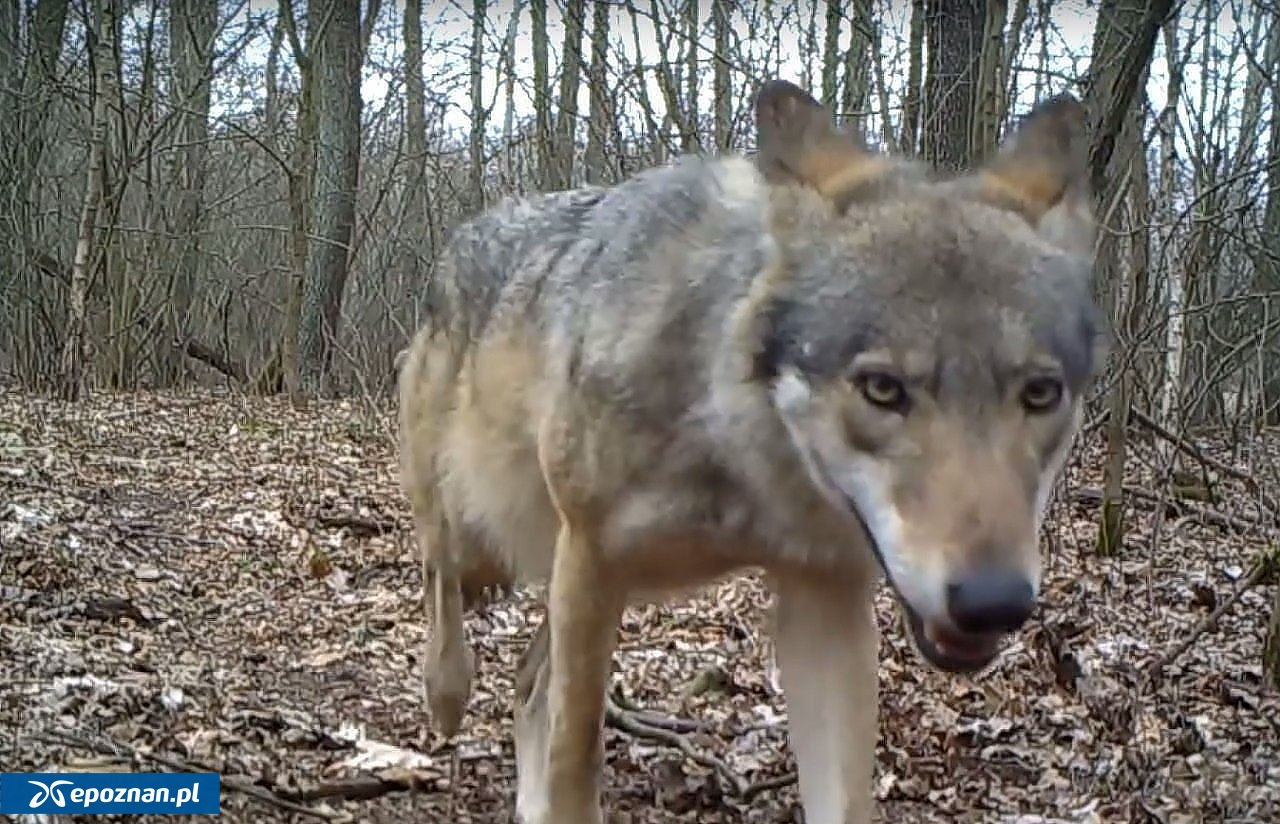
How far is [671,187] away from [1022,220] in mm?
1017

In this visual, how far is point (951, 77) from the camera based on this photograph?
7.31 m

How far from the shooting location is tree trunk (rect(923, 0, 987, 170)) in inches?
283

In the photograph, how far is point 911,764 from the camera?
14.3 ft

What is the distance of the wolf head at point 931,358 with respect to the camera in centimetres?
238

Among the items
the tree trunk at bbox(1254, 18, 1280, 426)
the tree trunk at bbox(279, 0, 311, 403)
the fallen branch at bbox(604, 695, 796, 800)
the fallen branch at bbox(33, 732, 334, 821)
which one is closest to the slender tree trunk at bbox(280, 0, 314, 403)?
the tree trunk at bbox(279, 0, 311, 403)

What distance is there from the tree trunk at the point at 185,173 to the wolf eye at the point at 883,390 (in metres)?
14.1

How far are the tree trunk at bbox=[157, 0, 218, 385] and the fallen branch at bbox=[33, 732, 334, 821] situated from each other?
12.7 meters

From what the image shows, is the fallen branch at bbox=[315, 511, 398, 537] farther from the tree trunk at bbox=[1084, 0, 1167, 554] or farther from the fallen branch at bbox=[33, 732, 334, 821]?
the fallen branch at bbox=[33, 732, 334, 821]

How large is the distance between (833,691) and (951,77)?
4.60 meters

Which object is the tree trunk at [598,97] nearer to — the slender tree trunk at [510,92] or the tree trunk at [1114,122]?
the slender tree trunk at [510,92]

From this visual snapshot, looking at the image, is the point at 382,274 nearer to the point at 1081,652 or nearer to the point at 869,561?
the point at 1081,652

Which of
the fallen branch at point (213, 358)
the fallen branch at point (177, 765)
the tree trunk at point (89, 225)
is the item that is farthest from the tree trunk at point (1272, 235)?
the fallen branch at point (213, 358)

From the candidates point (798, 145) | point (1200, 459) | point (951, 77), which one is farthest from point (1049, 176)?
point (1200, 459)

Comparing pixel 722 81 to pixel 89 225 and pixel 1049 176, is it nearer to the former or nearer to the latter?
pixel 1049 176
